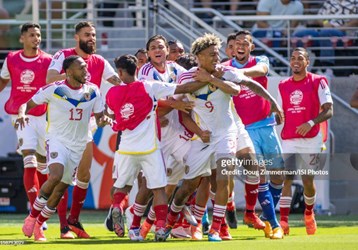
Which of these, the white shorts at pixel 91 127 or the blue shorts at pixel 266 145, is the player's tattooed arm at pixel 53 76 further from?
the blue shorts at pixel 266 145

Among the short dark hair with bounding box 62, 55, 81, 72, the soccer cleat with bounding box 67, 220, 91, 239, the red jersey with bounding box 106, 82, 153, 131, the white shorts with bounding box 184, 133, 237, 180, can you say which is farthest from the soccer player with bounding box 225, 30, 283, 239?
the soccer cleat with bounding box 67, 220, 91, 239

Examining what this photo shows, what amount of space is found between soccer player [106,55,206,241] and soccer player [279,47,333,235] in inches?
106

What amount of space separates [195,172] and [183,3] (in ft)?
30.6

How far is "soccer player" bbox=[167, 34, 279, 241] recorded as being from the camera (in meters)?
14.6

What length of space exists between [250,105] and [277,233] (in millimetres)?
1980

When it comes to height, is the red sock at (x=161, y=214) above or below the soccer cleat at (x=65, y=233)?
above

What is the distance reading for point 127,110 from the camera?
14.8m

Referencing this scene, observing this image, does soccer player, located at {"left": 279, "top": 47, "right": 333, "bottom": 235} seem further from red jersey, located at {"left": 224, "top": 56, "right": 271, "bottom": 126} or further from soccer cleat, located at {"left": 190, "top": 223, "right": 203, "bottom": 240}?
soccer cleat, located at {"left": 190, "top": 223, "right": 203, "bottom": 240}

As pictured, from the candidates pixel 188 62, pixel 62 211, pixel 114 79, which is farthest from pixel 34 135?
pixel 188 62

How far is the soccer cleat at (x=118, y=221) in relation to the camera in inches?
581

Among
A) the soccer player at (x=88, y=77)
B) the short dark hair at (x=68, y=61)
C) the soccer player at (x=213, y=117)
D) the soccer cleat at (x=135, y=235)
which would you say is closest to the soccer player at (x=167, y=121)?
the soccer cleat at (x=135, y=235)

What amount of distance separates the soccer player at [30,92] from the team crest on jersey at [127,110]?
242cm

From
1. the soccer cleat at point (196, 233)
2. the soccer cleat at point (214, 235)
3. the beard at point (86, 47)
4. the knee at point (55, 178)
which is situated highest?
the beard at point (86, 47)

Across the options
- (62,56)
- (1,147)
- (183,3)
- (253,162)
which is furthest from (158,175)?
(183,3)
